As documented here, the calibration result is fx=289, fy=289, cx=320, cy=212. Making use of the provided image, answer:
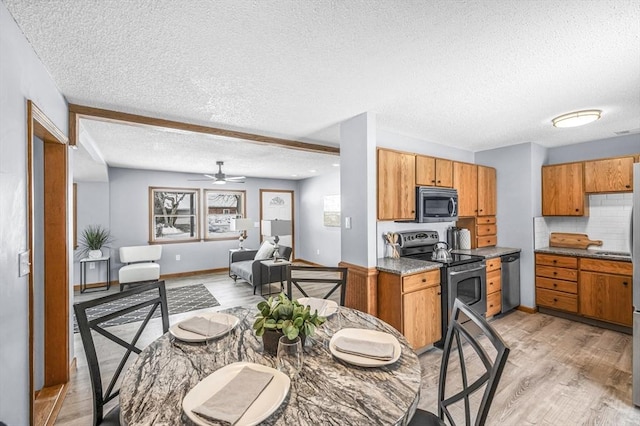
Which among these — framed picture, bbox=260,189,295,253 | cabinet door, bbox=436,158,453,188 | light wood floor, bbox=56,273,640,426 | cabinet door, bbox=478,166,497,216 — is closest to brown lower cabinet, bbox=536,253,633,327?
light wood floor, bbox=56,273,640,426

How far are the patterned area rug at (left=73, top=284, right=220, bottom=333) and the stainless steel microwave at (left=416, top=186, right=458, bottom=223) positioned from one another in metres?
3.41

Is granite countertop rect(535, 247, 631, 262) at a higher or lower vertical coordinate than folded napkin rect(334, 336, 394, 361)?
higher

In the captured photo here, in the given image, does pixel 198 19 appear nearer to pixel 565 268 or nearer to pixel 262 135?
pixel 262 135

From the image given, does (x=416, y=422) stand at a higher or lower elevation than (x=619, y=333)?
higher

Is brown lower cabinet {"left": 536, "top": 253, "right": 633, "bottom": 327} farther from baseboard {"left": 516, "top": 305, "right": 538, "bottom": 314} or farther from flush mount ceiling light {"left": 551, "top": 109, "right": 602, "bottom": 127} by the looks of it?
flush mount ceiling light {"left": 551, "top": 109, "right": 602, "bottom": 127}

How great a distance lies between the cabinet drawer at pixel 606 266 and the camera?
3275 millimetres

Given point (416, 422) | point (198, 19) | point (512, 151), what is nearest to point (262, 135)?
point (198, 19)

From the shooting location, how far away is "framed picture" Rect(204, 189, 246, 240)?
704cm

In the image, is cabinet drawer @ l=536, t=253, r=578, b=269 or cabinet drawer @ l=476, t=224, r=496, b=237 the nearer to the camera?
cabinet drawer @ l=536, t=253, r=578, b=269

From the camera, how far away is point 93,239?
5492 mm

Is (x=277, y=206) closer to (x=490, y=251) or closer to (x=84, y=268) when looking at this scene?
(x=84, y=268)

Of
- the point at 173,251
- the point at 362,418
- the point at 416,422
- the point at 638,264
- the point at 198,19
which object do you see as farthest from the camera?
the point at 173,251

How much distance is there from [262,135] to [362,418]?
127 inches

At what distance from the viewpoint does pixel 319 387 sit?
3.45 feet
